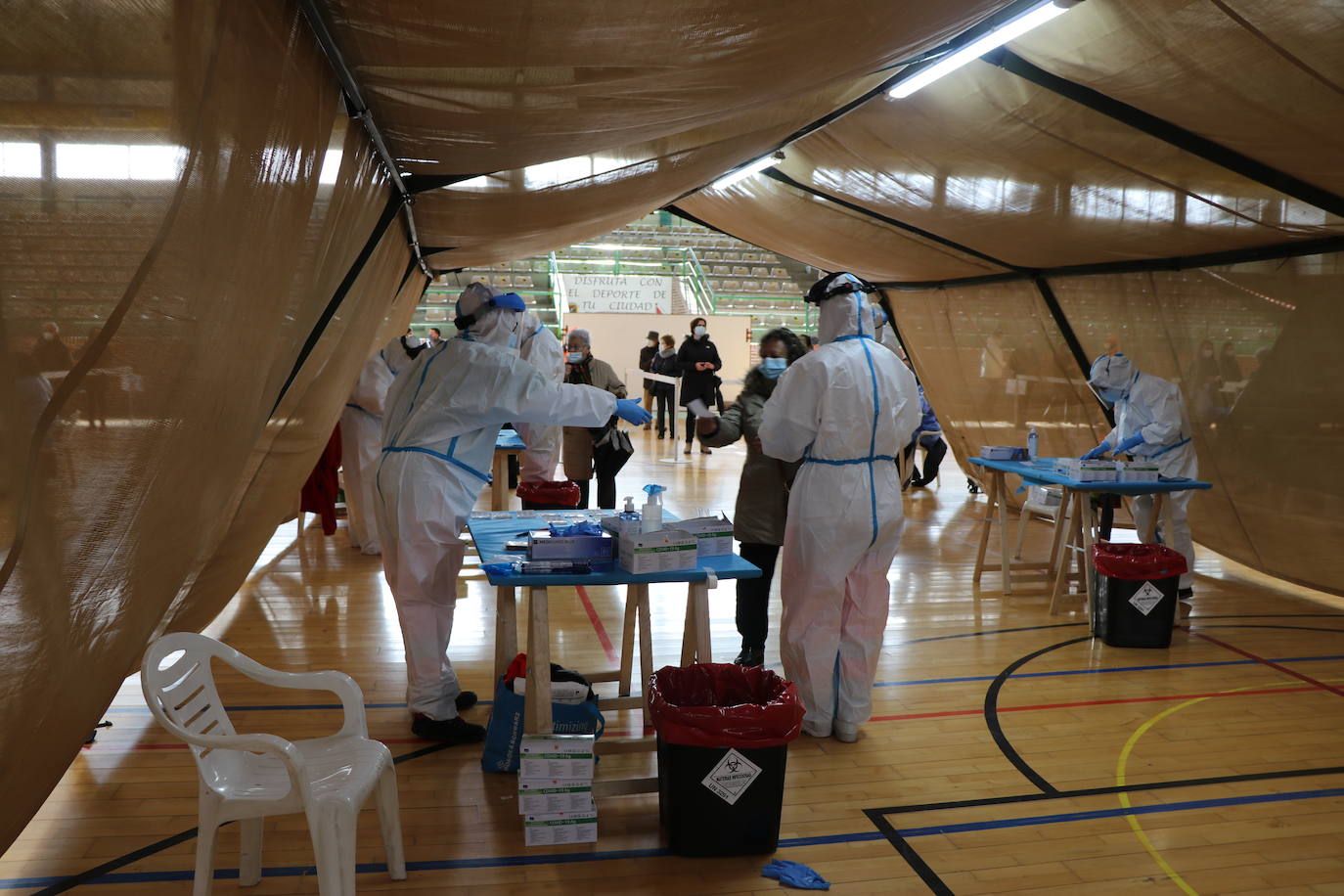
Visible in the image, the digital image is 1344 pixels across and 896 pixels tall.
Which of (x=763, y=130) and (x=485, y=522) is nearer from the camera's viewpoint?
(x=485, y=522)

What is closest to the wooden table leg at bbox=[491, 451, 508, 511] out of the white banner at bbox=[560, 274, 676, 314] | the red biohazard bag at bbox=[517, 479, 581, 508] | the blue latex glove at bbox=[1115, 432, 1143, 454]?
the red biohazard bag at bbox=[517, 479, 581, 508]

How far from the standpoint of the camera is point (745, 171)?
5.63 metres

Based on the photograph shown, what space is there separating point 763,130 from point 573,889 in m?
3.13

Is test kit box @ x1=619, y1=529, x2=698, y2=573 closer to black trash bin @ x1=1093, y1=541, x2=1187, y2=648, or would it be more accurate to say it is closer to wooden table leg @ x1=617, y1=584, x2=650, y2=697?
wooden table leg @ x1=617, y1=584, x2=650, y2=697

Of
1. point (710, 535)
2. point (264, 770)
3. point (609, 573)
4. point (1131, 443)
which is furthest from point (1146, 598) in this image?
point (264, 770)

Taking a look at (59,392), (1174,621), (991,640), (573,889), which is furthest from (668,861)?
(1174,621)

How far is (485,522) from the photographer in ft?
11.3

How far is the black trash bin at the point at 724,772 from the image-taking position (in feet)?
8.00

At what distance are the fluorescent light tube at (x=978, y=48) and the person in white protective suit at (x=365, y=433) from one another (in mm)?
→ 3478

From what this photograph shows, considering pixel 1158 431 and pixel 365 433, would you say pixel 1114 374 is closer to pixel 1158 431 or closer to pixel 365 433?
pixel 1158 431

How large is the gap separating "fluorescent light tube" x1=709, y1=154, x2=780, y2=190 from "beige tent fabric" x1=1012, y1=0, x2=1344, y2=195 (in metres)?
2.05

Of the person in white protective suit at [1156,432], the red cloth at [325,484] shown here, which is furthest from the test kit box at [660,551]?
the red cloth at [325,484]

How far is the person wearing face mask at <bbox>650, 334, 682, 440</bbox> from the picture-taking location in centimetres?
1232

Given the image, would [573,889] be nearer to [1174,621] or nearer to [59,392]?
[59,392]
